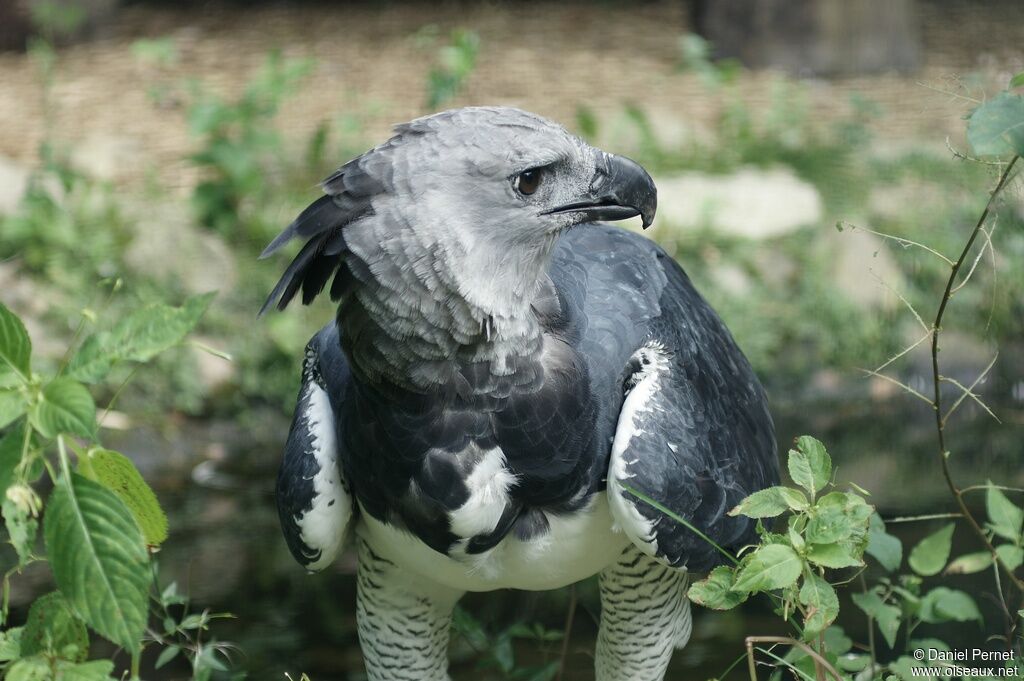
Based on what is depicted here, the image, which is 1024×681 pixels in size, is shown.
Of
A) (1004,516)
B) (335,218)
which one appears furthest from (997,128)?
(335,218)

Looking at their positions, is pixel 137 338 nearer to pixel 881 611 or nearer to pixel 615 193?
pixel 615 193

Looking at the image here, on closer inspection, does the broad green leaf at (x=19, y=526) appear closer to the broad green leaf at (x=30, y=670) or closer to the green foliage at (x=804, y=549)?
the broad green leaf at (x=30, y=670)

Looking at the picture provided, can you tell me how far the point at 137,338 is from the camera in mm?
2822

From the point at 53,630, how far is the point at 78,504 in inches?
18.8

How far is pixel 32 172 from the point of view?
7.25 meters

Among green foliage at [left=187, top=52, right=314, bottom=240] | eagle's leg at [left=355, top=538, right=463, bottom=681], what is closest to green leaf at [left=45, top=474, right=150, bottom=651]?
eagle's leg at [left=355, top=538, right=463, bottom=681]

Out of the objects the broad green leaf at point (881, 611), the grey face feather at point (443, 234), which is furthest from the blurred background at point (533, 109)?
the grey face feather at point (443, 234)

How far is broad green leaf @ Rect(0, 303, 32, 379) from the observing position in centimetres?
269

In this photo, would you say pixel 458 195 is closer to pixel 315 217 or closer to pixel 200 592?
pixel 315 217

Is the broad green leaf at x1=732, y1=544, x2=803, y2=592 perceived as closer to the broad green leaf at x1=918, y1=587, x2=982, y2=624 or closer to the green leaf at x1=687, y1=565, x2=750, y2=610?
the green leaf at x1=687, y1=565, x2=750, y2=610

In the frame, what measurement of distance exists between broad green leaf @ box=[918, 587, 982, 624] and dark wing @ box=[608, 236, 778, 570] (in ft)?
1.94

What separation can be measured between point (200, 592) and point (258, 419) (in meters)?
1.50

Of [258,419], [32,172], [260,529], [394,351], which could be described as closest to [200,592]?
[260,529]

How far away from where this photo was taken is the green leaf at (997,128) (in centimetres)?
278
